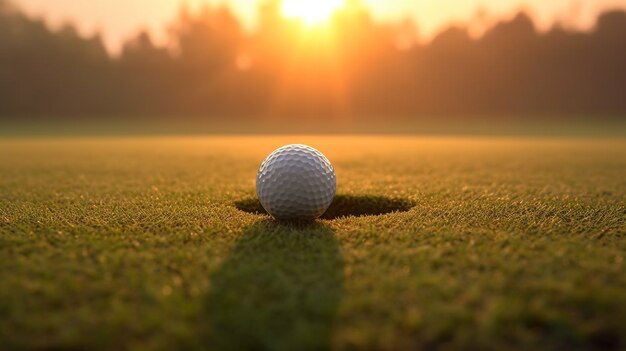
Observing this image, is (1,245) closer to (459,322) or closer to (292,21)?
(459,322)

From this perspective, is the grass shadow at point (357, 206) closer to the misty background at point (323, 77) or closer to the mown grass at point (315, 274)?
the mown grass at point (315, 274)

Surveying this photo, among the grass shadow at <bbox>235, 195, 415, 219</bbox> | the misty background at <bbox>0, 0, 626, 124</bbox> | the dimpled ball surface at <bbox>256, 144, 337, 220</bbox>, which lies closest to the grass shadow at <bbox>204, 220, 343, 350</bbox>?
the dimpled ball surface at <bbox>256, 144, 337, 220</bbox>

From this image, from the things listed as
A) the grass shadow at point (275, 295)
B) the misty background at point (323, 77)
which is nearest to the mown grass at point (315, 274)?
the grass shadow at point (275, 295)

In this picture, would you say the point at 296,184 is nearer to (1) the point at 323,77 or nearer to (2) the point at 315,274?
(2) the point at 315,274

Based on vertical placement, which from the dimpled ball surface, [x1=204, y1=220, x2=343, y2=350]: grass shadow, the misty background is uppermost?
the misty background

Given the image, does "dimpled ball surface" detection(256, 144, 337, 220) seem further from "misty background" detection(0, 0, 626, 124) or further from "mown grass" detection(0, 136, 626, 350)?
"misty background" detection(0, 0, 626, 124)
